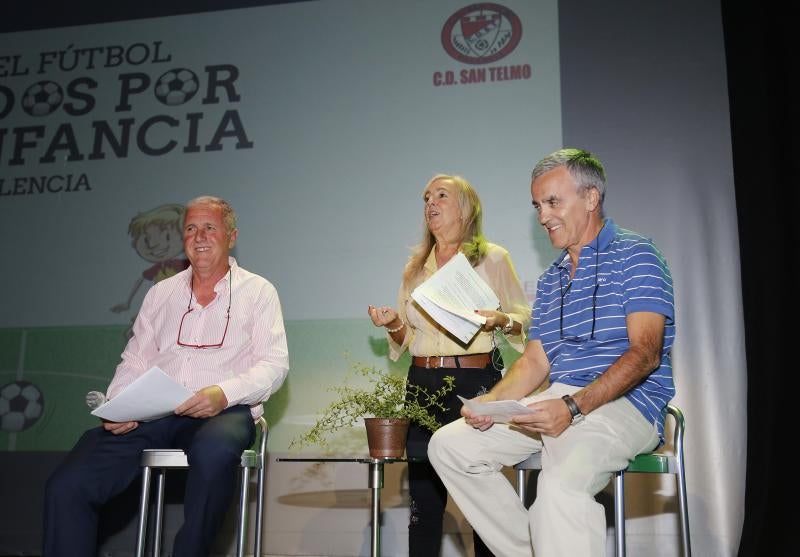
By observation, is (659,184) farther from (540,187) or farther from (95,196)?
(95,196)

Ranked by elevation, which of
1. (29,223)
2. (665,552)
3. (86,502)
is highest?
(29,223)

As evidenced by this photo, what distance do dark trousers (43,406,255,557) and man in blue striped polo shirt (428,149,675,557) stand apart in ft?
2.19

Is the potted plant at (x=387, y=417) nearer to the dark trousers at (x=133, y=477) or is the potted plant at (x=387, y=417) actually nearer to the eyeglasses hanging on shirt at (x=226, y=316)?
the dark trousers at (x=133, y=477)

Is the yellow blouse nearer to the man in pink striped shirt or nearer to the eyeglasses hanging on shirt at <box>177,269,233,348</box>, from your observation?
the man in pink striped shirt

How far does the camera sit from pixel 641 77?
3.74m

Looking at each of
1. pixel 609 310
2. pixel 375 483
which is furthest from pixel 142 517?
pixel 609 310

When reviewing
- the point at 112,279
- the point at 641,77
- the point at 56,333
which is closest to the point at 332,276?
the point at 112,279

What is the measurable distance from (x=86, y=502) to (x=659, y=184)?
2688mm

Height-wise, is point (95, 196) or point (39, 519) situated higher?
point (95, 196)

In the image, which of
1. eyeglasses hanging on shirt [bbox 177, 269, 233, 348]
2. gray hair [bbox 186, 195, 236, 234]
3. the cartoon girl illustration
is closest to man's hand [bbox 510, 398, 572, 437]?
eyeglasses hanging on shirt [bbox 177, 269, 233, 348]

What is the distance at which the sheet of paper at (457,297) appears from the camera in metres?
2.67

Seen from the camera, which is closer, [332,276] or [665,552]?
[665,552]

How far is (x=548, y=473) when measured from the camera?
1979 millimetres

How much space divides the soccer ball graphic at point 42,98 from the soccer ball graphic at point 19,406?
4.90ft
